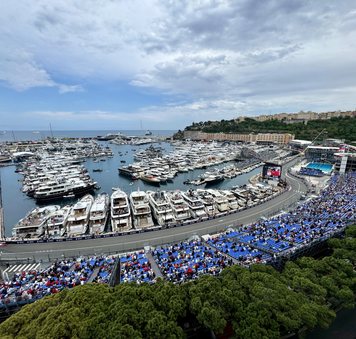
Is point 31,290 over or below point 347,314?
over

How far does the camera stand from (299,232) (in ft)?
103

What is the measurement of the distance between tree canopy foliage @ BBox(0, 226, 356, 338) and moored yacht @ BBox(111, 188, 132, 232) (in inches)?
970

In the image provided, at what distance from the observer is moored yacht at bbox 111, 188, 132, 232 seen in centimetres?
4121

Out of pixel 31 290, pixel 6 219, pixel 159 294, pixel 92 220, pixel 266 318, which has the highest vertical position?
pixel 159 294

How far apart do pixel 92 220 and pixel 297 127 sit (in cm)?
18112

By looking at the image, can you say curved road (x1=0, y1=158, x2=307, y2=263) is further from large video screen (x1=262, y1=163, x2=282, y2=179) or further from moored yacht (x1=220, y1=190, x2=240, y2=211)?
large video screen (x1=262, y1=163, x2=282, y2=179)

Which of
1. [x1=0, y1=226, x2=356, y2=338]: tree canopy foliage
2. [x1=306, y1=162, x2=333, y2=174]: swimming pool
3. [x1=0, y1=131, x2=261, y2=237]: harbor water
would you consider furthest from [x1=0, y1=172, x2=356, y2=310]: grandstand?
[x1=306, y1=162, x2=333, y2=174]: swimming pool

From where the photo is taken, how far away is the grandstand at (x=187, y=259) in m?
21.9

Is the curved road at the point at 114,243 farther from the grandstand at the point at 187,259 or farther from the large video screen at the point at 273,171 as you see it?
the large video screen at the point at 273,171

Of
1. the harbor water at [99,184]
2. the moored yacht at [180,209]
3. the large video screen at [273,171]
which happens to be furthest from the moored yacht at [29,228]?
the large video screen at [273,171]

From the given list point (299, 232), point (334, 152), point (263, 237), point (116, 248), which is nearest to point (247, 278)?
point (263, 237)

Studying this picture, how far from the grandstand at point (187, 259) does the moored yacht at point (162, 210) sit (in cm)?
1209

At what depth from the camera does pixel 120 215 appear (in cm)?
4300

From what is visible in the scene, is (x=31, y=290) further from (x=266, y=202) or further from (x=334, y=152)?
(x=334, y=152)
